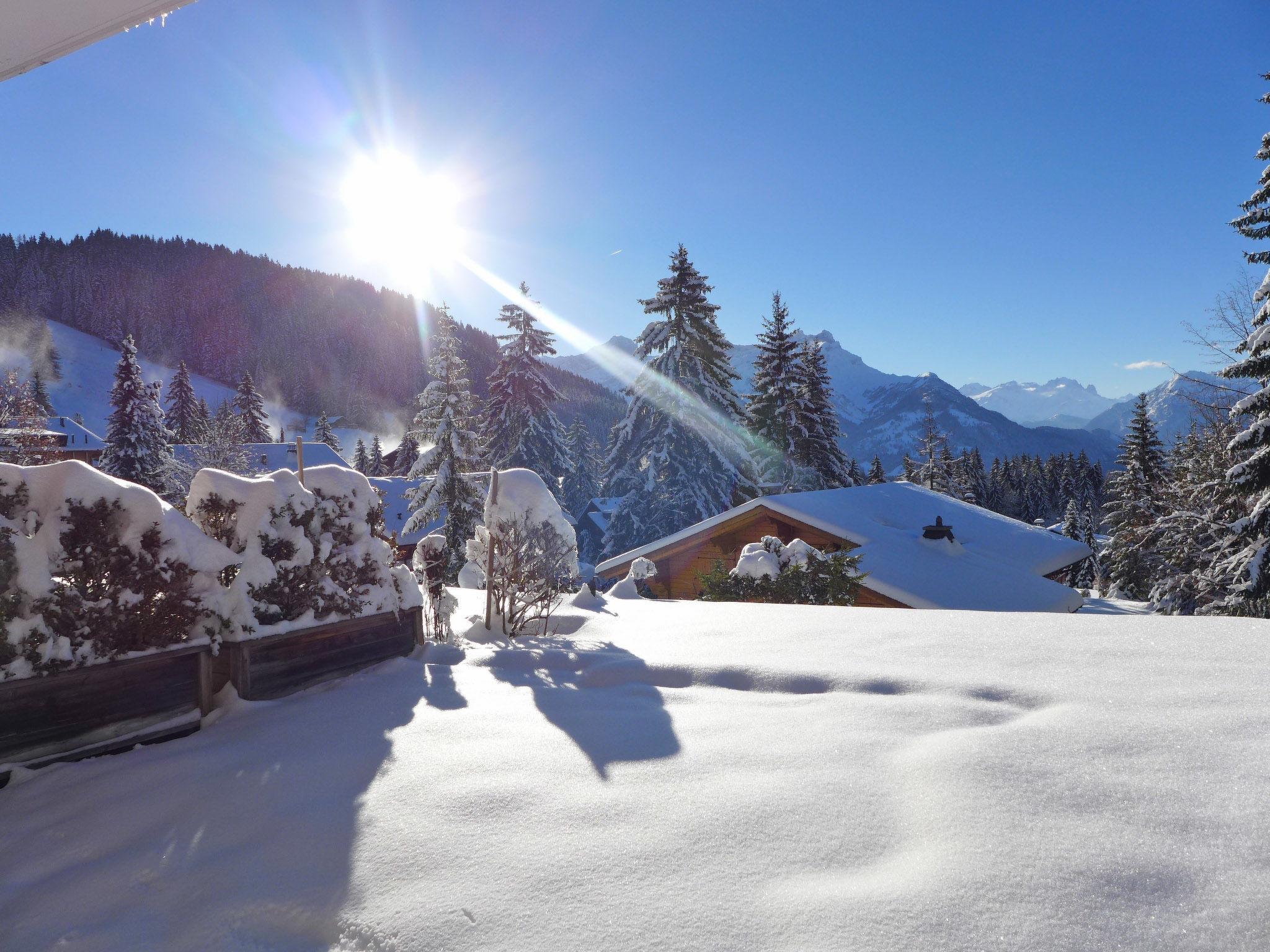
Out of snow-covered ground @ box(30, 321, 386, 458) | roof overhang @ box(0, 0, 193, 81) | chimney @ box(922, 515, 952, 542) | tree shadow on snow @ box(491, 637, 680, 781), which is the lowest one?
tree shadow on snow @ box(491, 637, 680, 781)

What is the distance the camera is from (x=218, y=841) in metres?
2.92

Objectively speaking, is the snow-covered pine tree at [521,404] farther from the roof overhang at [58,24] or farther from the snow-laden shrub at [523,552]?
the roof overhang at [58,24]

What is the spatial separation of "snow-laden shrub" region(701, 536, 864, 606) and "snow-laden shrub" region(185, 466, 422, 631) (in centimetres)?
695

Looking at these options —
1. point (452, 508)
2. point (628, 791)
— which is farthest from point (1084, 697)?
point (452, 508)

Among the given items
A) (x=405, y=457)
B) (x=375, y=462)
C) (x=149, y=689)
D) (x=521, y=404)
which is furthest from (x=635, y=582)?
(x=375, y=462)

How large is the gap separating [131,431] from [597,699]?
4279cm

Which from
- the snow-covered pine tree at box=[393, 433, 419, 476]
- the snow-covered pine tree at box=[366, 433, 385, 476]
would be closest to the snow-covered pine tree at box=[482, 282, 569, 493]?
the snow-covered pine tree at box=[393, 433, 419, 476]

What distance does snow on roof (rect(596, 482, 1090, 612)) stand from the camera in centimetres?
1326

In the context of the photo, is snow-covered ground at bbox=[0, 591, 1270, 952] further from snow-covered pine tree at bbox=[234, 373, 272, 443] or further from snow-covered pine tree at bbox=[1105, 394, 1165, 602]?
snow-covered pine tree at bbox=[234, 373, 272, 443]

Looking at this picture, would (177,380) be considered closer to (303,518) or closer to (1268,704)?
(303,518)

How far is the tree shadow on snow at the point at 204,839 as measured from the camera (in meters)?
2.38

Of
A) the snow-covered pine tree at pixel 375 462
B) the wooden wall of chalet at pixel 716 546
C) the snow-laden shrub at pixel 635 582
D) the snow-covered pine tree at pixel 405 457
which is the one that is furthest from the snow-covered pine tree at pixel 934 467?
the snow-covered pine tree at pixel 375 462

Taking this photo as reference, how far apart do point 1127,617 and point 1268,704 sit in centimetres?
319

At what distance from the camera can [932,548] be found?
16000 mm
